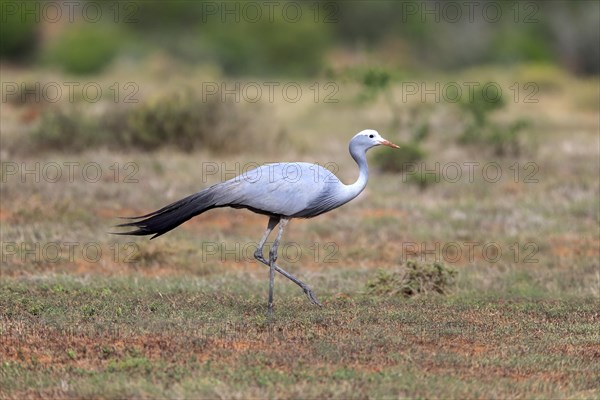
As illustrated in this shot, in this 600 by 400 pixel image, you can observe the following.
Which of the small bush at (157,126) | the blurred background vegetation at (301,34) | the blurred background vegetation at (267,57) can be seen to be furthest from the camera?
the blurred background vegetation at (301,34)

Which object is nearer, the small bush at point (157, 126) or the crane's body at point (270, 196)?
the crane's body at point (270, 196)

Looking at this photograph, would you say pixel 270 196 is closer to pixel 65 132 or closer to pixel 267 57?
pixel 65 132

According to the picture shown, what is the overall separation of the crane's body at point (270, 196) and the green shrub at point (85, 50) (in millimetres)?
32123

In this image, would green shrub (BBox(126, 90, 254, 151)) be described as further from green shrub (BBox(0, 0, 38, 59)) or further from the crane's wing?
green shrub (BBox(0, 0, 38, 59))

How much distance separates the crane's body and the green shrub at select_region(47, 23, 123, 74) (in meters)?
32.1

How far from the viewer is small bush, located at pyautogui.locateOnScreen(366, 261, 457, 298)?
11.3 m

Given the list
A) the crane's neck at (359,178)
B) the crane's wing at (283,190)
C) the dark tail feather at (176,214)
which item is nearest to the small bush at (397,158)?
the crane's neck at (359,178)

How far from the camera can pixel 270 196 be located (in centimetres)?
971

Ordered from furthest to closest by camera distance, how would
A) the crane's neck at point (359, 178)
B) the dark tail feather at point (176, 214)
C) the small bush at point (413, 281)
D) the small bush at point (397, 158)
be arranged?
the small bush at point (397, 158) → the small bush at point (413, 281) → the crane's neck at point (359, 178) → the dark tail feather at point (176, 214)

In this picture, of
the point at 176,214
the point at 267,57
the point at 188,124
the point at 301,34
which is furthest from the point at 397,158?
the point at 301,34

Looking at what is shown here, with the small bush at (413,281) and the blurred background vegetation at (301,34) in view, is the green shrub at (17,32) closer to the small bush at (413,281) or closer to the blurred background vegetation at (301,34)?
the blurred background vegetation at (301,34)

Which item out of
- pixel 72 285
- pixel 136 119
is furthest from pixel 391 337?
pixel 136 119

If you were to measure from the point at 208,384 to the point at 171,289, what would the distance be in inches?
155

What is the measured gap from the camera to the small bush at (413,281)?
11312 millimetres
